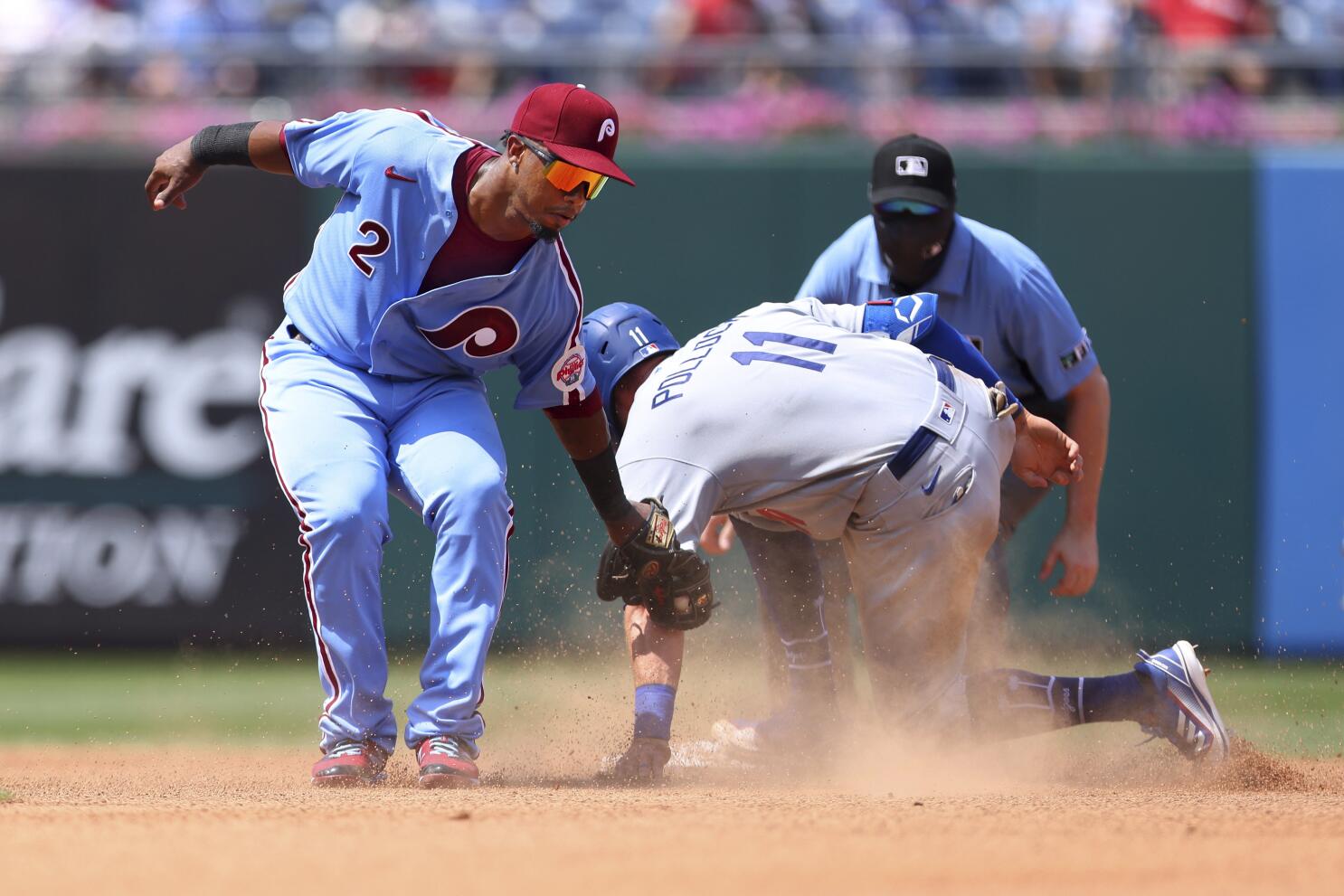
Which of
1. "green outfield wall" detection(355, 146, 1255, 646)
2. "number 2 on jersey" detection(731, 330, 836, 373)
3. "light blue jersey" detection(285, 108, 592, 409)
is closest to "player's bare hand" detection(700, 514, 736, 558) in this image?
"number 2 on jersey" detection(731, 330, 836, 373)

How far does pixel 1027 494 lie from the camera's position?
618 cm

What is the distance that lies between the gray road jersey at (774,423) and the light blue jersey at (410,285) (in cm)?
29

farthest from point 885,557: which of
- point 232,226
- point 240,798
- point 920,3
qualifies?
point 920,3

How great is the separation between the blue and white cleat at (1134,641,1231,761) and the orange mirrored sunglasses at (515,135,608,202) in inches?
89.3

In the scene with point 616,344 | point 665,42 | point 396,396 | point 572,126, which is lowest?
point 396,396

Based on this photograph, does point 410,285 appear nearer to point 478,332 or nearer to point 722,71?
point 478,332

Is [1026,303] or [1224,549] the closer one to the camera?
[1026,303]

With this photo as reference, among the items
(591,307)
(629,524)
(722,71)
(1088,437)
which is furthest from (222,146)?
(722,71)

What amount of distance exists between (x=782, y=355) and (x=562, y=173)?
88 cm

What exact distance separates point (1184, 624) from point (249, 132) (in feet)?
17.9

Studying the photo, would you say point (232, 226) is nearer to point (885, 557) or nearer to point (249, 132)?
point (249, 132)

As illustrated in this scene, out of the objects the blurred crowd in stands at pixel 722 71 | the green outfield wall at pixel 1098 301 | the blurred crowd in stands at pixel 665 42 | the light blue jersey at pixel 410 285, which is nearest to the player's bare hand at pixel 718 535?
the light blue jersey at pixel 410 285

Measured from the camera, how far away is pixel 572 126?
174 inches

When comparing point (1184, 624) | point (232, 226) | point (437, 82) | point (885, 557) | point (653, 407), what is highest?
point (437, 82)
